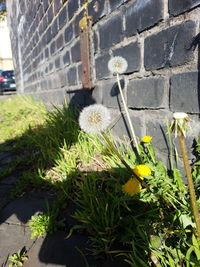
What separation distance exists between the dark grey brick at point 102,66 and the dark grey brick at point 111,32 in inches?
3.8

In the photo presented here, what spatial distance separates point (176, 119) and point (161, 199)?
0.62m

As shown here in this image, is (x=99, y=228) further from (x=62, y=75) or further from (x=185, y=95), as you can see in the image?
(x=62, y=75)

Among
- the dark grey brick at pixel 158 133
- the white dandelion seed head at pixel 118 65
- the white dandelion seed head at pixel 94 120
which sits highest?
the white dandelion seed head at pixel 118 65

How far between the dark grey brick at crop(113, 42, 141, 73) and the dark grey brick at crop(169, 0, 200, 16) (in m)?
0.36

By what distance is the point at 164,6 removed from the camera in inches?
51.6

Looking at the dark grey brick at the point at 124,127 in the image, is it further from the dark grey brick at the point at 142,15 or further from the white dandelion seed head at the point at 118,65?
the dark grey brick at the point at 142,15

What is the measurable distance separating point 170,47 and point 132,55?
1.30 feet

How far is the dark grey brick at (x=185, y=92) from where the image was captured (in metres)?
1.19

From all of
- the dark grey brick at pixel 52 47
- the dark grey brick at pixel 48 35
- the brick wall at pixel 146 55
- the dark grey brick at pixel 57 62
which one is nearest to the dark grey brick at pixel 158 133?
the brick wall at pixel 146 55

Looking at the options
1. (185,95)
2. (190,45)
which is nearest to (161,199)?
(185,95)

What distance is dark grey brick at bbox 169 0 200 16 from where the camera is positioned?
Answer: 3.74ft

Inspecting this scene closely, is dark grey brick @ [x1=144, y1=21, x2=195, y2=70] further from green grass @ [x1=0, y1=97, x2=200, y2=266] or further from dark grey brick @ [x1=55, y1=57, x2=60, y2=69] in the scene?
dark grey brick @ [x1=55, y1=57, x2=60, y2=69]

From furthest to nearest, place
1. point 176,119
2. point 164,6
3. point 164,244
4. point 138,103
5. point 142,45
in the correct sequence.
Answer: point 138,103 < point 142,45 < point 164,6 < point 164,244 < point 176,119

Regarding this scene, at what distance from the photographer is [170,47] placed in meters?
1.31
